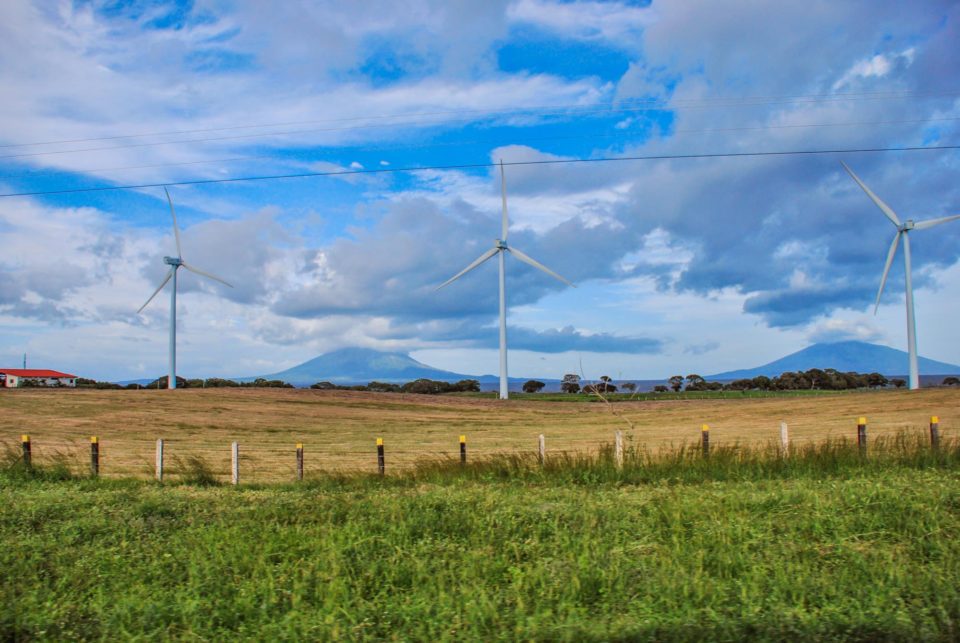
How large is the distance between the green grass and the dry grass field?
9655mm

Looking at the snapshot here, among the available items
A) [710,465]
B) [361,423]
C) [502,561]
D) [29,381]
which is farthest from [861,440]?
[29,381]

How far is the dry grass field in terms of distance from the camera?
33.0m

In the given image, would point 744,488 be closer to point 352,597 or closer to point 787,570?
point 787,570

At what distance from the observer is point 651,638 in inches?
297

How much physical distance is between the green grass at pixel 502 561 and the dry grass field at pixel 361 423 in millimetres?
9655

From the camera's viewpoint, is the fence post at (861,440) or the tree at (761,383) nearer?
the fence post at (861,440)

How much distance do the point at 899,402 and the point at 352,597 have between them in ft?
186

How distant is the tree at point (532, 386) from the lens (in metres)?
117

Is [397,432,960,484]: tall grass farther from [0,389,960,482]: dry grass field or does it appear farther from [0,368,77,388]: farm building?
[0,368,77,388]: farm building

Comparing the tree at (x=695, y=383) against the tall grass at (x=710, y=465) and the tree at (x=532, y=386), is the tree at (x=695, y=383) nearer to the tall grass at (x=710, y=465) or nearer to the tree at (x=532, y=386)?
the tree at (x=532, y=386)

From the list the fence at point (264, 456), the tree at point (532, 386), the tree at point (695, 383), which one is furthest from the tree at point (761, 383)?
the fence at point (264, 456)

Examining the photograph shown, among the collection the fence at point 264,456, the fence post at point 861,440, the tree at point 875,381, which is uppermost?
the tree at point 875,381

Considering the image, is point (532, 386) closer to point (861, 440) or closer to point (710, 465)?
point (861, 440)

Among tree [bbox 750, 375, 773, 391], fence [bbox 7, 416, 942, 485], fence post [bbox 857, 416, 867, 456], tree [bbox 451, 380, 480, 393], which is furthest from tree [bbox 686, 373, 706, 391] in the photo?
fence post [bbox 857, 416, 867, 456]
